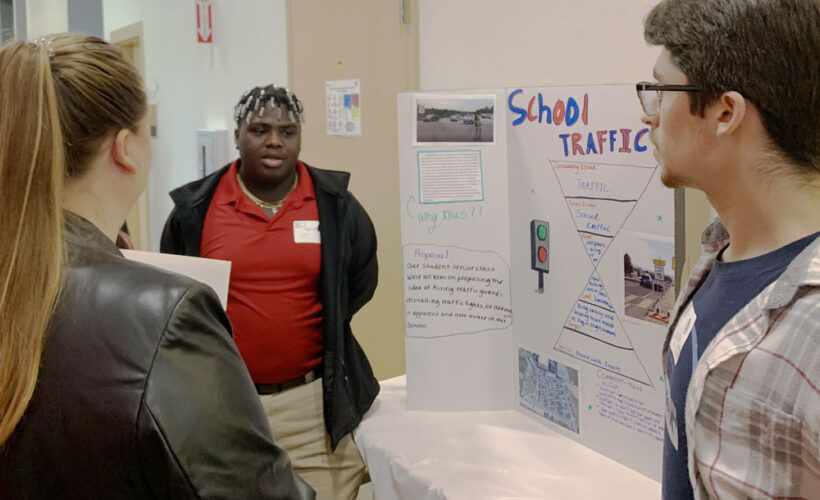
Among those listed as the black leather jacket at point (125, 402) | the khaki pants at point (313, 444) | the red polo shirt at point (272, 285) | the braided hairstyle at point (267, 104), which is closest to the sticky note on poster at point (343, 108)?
the braided hairstyle at point (267, 104)

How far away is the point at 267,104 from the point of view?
2.44 m

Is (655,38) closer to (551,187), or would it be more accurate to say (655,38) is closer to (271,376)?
(551,187)

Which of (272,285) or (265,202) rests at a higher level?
(265,202)

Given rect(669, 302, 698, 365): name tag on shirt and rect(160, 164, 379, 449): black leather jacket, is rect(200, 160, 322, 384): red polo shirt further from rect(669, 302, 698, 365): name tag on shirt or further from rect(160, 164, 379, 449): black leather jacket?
rect(669, 302, 698, 365): name tag on shirt

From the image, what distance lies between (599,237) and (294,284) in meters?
0.89

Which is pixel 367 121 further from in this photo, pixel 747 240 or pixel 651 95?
pixel 747 240

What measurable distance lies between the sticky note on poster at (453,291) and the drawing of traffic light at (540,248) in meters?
0.12

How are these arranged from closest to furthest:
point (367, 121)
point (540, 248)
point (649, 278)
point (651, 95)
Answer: point (651, 95)
point (649, 278)
point (540, 248)
point (367, 121)

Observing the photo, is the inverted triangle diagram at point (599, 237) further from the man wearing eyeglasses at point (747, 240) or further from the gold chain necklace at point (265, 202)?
the gold chain necklace at point (265, 202)

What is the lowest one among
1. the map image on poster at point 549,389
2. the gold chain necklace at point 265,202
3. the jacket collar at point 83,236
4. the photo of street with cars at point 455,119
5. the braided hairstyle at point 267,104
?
the map image on poster at point 549,389

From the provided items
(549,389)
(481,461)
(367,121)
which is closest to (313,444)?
(481,461)

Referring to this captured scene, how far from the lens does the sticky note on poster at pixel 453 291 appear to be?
2.13 m

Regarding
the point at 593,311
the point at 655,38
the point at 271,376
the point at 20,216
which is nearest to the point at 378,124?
the point at 271,376

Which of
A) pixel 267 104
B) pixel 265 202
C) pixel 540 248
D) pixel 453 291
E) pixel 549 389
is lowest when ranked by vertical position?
pixel 549 389
